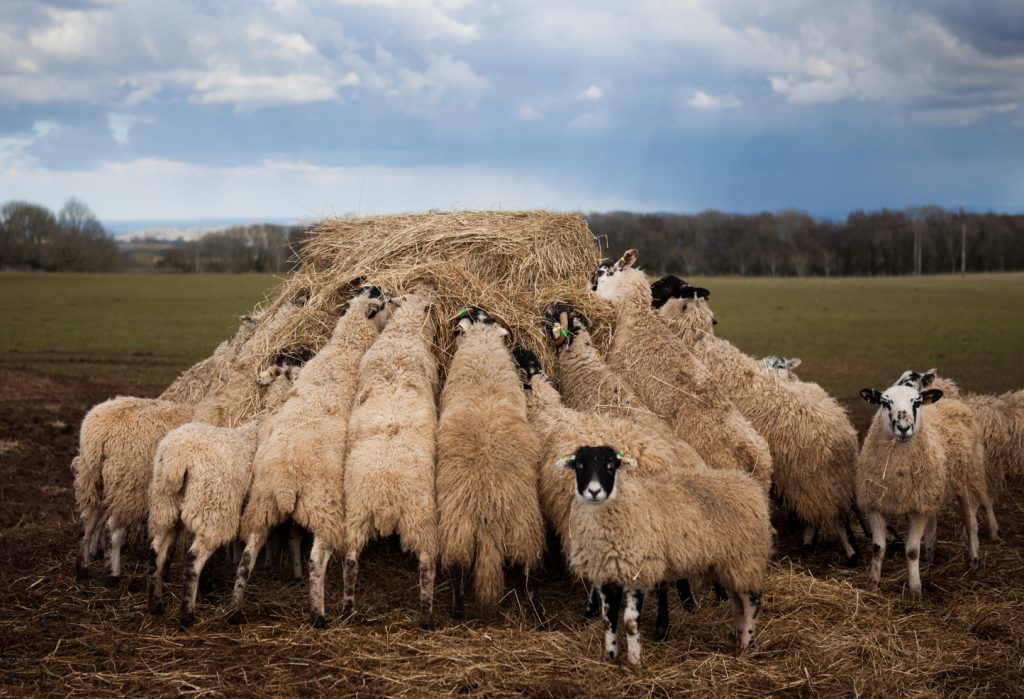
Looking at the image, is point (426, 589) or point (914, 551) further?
point (914, 551)

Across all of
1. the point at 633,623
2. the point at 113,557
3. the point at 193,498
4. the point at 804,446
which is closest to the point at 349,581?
the point at 193,498

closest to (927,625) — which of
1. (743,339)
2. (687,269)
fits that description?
(743,339)

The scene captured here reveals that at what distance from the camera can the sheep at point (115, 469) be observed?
8.63 m

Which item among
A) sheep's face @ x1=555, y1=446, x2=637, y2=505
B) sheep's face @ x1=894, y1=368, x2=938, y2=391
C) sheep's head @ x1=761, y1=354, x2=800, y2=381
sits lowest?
sheep's face @ x1=555, y1=446, x2=637, y2=505

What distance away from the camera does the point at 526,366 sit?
31.6ft

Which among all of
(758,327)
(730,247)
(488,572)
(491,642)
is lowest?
(491,642)

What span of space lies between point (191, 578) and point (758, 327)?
40.0 meters

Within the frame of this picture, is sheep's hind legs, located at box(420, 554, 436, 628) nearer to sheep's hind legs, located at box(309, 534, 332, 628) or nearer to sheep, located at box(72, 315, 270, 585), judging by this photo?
sheep's hind legs, located at box(309, 534, 332, 628)

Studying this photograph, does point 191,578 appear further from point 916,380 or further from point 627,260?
point 916,380

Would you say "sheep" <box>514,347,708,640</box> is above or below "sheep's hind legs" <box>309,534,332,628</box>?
above

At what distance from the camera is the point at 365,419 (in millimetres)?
8203

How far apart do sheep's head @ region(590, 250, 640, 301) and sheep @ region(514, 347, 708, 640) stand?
8.60 feet

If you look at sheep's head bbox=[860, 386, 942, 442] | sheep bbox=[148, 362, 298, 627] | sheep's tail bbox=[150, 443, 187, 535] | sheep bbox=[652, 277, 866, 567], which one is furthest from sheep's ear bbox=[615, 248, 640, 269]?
sheep's tail bbox=[150, 443, 187, 535]

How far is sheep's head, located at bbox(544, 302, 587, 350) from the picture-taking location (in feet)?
33.8
